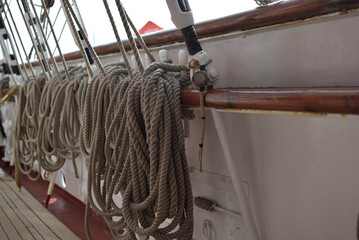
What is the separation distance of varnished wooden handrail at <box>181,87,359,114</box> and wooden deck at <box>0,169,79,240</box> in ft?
4.58

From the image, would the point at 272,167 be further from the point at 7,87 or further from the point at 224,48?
the point at 7,87

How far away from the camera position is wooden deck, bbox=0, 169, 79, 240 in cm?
188

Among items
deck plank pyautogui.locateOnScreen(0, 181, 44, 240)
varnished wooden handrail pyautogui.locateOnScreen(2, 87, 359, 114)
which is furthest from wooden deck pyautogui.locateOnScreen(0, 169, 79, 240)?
varnished wooden handrail pyautogui.locateOnScreen(2, 87, 359, 114)

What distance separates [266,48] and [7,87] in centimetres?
298

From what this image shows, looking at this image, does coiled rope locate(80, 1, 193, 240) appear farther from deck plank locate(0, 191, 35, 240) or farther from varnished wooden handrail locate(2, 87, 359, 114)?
deck plank locate(0, 191, 35, 240)

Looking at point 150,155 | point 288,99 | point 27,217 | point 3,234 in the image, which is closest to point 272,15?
point 288,99

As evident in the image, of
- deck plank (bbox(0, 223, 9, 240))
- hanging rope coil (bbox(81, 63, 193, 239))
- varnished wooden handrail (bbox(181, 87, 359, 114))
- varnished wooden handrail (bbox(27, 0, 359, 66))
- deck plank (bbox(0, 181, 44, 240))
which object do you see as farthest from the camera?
deck plank (bbox(0, 181, 44, 240))

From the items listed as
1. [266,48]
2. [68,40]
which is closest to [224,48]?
[266,48]

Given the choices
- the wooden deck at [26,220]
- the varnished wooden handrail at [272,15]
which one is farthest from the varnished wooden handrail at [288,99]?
the wooden deck at [26,220]

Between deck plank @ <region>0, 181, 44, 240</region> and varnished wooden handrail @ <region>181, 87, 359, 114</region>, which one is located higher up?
varnished wooden handrail @ <region>181, 87, 359, 114</region>

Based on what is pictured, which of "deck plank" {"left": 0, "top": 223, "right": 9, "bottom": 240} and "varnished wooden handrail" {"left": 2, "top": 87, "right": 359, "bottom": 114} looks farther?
"deck plank" {"left": 0, "top": 223, "right": 9, "bottom": 240}

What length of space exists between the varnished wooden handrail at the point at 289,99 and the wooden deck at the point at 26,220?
1.40 meters

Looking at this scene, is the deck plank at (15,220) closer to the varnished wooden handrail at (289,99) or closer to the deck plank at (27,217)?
the deck plank at (27,217)

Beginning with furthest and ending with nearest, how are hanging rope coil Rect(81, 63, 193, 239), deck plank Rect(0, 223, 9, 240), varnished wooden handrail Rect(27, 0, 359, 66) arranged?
deck plank Rect(0, 223, 9, 240) → hanging rope coil Rect(81, 63, 193, 239) → varnished wooden handrail Rect(27, 0, 359, 66)
